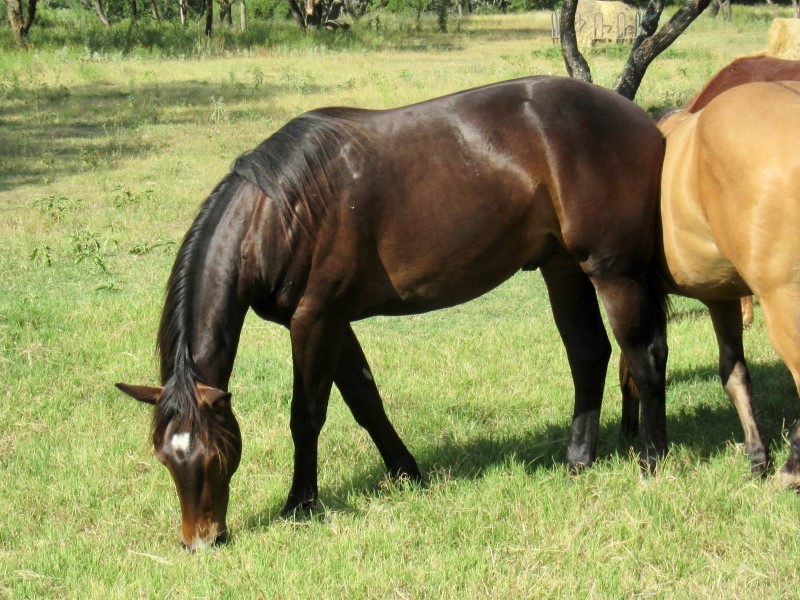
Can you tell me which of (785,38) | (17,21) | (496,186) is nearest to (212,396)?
(496,186)

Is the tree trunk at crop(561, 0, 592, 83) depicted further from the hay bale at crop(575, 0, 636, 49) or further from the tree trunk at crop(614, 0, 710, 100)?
the hay bale at crop(575, 0, 636, 49)

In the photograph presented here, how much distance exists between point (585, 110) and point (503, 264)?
79 centimetres

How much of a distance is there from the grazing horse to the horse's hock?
2786 cm

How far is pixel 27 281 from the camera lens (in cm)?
824

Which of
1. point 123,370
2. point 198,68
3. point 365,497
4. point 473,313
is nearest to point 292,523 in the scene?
point 365,497

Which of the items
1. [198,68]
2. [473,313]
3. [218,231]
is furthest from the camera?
[198,68]

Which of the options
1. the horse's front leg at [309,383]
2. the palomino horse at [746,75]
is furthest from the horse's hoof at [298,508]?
the palomino horse at [746,75]

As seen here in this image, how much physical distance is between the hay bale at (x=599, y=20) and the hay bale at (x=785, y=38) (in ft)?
67.2

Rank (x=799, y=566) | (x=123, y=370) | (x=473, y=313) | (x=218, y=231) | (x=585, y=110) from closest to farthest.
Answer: (x=799, y=566), (x=218, y=231), (x=585, y=110), (x=123, y=370), (x=473, y=313)

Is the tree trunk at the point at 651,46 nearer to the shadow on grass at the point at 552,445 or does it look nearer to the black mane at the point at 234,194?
the shadow on grass at the point at 552,445

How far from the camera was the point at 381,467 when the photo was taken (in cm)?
497

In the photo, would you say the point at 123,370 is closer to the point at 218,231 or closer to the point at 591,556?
the point at 218,231

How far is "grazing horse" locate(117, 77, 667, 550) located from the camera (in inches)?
161

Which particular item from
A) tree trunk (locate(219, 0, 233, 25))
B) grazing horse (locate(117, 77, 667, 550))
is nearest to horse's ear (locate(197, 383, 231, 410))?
grazing horse (locate(117, 77, 667, 550))
